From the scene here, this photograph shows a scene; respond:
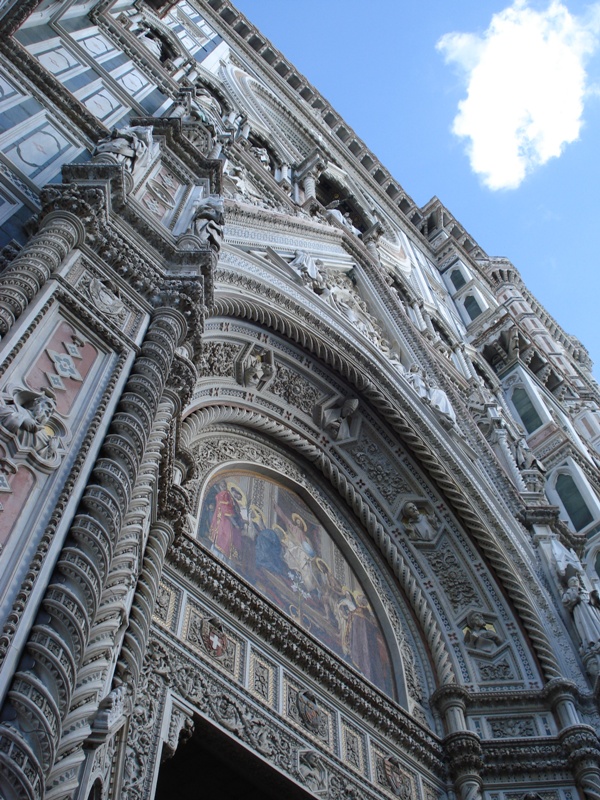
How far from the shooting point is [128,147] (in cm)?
645

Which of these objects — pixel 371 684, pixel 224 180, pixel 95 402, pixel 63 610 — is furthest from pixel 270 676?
pixel 224 180

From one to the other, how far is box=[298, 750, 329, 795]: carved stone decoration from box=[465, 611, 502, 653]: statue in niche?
3114mm

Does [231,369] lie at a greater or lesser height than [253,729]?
greater

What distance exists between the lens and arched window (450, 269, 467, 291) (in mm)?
25359

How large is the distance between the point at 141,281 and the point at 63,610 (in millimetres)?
2826

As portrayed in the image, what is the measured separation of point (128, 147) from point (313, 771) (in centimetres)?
487

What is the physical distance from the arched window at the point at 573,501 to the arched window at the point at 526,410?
2.28 meters

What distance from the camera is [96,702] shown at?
3.07 meters

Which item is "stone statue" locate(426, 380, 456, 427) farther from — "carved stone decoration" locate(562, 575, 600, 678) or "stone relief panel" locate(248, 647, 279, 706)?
"stone relief panel" locate(248, 647, 279, 706)

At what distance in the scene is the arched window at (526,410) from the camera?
16.5 metres

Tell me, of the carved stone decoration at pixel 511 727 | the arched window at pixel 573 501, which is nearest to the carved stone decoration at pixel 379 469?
the carved stone decoration at pixel 511 727

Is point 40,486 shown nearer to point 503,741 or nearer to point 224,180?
point 503,741

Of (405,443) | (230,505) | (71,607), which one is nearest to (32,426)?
(71,607)

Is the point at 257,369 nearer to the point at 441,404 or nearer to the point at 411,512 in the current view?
the point at 411,512
